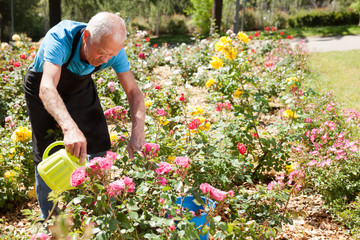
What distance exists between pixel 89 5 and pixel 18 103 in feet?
46.9

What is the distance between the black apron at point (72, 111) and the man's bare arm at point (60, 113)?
10.3 inches

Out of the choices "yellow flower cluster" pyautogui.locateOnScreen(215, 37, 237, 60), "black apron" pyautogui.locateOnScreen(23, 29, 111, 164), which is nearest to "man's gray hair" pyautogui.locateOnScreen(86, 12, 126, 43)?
"black apron" pyautogui.locateOnScreen(23, 29, 111, 164)

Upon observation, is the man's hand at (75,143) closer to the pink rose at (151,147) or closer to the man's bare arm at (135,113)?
the pink rose at (151,147)

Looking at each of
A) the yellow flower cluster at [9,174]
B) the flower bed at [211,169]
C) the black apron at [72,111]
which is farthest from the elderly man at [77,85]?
the yellow flower cluster at [9,174]

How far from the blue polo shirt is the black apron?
0.05 m

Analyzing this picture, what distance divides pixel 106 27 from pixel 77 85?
60 cm

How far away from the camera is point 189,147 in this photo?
2.07 metres

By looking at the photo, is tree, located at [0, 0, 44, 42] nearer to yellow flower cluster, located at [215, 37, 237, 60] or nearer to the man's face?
yellow flower cluster, located at [215, 37, 237, 60]

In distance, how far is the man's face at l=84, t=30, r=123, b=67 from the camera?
1512 mm

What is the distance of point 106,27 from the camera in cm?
150

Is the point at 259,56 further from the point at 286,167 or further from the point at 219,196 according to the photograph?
the point at 219,196

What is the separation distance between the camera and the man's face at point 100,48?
Answer: 1512mm

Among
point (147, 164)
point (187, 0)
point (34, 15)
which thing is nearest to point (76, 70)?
point (147, 164)

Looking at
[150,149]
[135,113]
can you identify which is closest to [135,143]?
[135,113]
